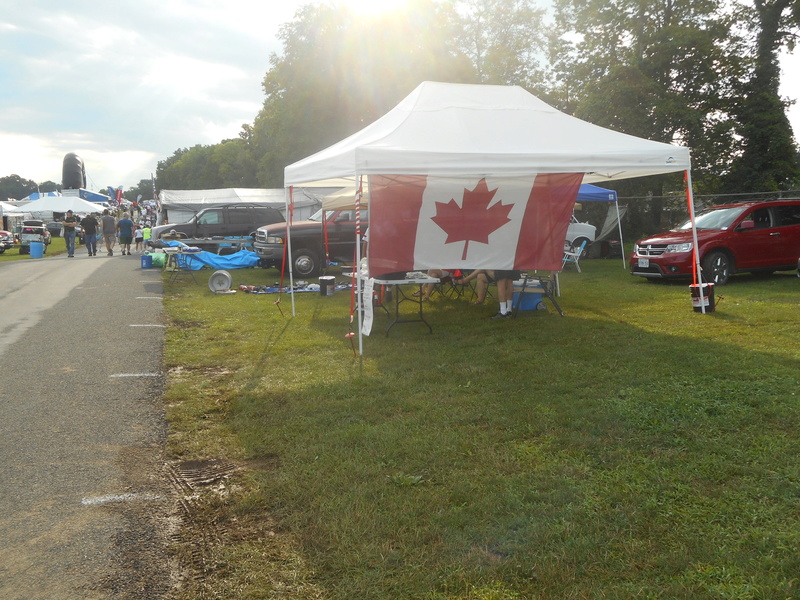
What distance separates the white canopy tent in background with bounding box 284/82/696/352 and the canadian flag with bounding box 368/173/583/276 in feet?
1.42

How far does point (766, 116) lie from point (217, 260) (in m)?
20.9

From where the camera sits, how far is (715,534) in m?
3.16

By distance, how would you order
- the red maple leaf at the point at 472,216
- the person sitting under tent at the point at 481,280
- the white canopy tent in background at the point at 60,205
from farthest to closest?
the white canopy tent in background at the point at 60,205 < the person sitting under tent at the point at 481,280 < the red maple leaf at the point at 472,216

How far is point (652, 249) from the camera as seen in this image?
13.5 m

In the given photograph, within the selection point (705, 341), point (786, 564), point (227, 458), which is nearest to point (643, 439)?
point (786, 564)

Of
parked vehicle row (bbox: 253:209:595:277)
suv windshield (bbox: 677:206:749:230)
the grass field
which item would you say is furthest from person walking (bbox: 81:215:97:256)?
suv windshield (bbox: 677:206:749:230)

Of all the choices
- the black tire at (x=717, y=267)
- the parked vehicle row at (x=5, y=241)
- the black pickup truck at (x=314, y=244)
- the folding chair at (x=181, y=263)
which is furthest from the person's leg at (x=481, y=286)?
the parked vehicle row at (x=5, y=241)

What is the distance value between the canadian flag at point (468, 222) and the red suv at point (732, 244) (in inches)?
185

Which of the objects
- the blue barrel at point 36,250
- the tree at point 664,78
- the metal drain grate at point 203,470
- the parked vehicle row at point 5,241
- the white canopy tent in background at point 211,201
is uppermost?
the tree at point 664,78

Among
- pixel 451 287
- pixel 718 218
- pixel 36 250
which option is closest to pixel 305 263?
pixel 451 287

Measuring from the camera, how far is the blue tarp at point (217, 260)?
52.6ft

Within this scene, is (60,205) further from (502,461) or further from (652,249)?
(502,461)

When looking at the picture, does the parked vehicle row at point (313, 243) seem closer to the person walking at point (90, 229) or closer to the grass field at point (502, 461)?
the grass field at point (502, 461)

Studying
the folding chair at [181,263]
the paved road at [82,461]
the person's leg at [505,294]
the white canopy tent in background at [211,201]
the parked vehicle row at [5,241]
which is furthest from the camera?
the white canopy tent in background at [211,201]
